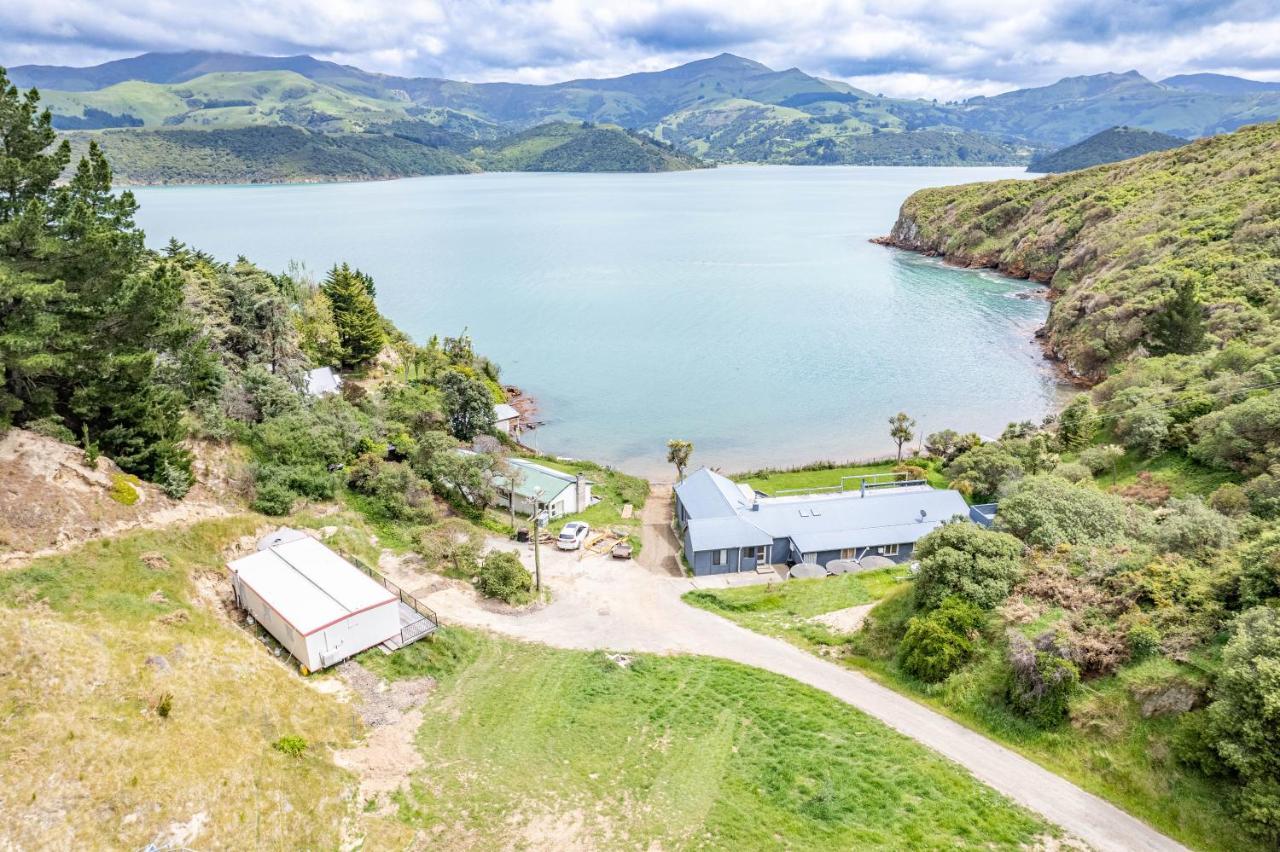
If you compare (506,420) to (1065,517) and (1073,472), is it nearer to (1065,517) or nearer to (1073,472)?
(1073,472)

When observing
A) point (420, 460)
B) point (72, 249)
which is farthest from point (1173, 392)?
point (72, 249)

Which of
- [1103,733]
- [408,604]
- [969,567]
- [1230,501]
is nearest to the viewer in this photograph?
[1103,733]

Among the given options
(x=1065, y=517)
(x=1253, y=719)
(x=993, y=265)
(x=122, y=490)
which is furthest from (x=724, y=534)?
(x=993, y=265)

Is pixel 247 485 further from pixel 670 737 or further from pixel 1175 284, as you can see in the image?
pixel 1175 284

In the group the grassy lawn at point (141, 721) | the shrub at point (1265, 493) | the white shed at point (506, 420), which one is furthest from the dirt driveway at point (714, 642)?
the white shed at point (506, 420)

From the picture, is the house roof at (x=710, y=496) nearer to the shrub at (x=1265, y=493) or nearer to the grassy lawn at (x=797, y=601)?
the grassy lawn at (x=797, y=601)

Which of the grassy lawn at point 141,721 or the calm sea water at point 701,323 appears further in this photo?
the calm sea water at point 701,323
